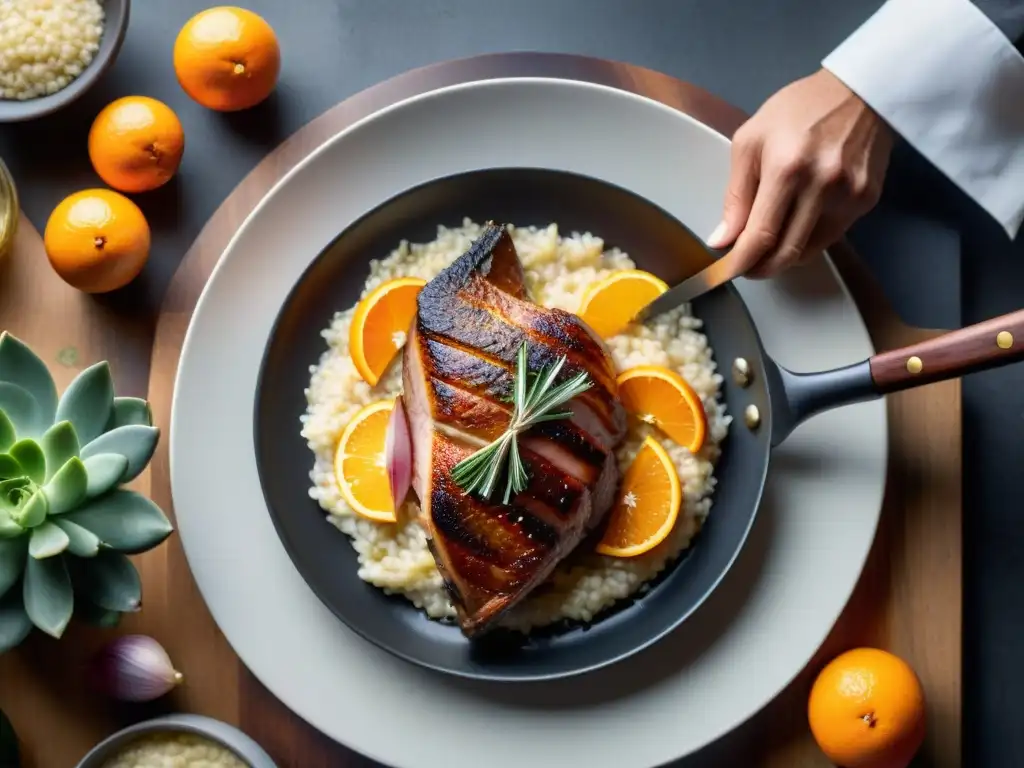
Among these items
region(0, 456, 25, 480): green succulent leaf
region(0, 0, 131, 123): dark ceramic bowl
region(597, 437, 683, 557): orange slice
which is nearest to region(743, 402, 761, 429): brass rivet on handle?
region(597, 437, 683, 557): orange slice

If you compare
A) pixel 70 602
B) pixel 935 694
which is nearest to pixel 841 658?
pixel 935 694

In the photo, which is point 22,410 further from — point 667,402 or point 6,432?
point 667,402

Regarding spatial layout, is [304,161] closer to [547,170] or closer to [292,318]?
[292,318]

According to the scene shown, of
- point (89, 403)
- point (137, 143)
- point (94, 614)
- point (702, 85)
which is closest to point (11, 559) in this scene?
point (94, 614)

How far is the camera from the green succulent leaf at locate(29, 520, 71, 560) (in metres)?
1.76

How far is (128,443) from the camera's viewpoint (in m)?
1.89

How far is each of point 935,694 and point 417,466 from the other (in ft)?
3.86

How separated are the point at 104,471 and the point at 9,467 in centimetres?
17

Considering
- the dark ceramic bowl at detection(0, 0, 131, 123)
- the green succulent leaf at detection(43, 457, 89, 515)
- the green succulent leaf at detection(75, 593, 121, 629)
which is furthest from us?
the dark ceramic bowl at detection(0, 0, 131, 123)

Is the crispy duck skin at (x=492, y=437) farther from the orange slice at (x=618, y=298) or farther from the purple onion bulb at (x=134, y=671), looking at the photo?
the purple onion bulb at (x=134, y=671)

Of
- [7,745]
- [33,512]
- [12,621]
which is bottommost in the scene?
[7,745]

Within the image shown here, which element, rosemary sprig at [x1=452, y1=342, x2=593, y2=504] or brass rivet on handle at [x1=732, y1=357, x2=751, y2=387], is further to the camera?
brass rivet on handle at [x1=732, y1=357, x2=751, y2=387]

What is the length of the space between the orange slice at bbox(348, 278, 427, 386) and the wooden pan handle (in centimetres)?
92

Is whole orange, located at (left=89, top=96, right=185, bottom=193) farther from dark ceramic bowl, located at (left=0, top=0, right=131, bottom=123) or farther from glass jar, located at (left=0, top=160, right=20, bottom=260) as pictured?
glass jar, located at (left=0, top=160, right=20, bottom=260)
